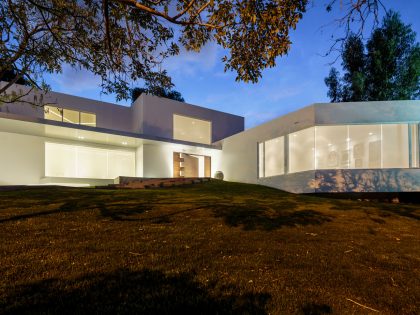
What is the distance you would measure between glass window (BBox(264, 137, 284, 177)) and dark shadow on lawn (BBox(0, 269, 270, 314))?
16238 millimetres

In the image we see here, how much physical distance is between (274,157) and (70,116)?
48.7ft

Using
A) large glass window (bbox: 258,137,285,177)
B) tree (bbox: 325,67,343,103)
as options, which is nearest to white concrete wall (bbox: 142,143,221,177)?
large glass window (bbox: 258,137,285,177)

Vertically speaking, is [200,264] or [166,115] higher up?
[166,115]

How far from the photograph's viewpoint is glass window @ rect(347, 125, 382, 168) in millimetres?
16219

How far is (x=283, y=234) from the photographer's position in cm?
595

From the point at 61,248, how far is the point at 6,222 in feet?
7.68

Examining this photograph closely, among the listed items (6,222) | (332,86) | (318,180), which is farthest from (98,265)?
(332,86)

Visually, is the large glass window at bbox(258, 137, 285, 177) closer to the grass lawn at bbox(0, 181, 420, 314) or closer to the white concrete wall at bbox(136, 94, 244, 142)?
the white concrete wall at bbox(136, 94, 244, 142)

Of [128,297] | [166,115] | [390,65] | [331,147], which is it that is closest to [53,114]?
[166,115]

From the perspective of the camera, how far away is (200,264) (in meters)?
3.99

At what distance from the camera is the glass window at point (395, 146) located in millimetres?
15698

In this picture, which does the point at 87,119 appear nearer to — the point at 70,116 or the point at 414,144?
the point at 70,116

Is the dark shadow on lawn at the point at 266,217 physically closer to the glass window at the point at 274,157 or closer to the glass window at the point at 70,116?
the glass window at the point at 274,157

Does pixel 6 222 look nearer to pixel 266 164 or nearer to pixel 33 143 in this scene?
pixel 33 143
